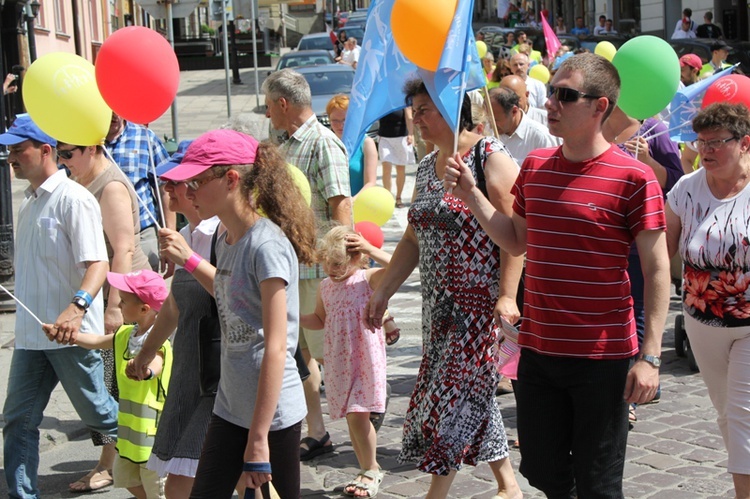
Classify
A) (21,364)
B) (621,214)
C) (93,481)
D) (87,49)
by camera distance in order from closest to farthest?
(621,214), (21,364), (93,481), (87,49)

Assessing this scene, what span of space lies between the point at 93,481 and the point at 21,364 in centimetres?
90

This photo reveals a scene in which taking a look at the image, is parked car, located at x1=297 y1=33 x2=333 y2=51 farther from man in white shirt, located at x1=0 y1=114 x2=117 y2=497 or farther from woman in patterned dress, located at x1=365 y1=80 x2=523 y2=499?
woman in patterned dress, located at x1=365 y1=80 x2=523 y2=499

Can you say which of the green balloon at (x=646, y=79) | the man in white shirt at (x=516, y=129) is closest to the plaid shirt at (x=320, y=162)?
the green balloon at (x=646, y=79)

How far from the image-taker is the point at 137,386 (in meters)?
5.18

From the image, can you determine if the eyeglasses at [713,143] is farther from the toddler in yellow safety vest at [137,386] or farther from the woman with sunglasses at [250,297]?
the toddler in yellow safety vest at [137,386]

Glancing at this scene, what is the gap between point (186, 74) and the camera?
4659 centimetres

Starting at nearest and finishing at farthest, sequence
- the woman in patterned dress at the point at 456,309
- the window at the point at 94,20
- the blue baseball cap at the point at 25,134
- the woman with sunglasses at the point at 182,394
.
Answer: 1. the woman with sunglasses at the point at 182,394
2. the woman in patterned dress at the point at 456,309
3. the blue baseball cap at the point at 25,134
4. the window at the point at 94,20

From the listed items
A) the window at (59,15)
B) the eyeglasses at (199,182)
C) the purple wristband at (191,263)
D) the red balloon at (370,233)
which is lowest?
the red balloon at (370,233)

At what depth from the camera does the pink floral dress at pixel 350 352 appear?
5.70 meters

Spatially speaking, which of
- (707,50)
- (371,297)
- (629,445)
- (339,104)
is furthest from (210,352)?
(707,50)

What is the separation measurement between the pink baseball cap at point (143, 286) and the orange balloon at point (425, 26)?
1.63m

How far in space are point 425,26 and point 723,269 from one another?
5.29 feet

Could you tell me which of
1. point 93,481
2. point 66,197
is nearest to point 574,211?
point 66,197

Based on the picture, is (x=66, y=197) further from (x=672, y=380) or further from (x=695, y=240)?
(x=672, y=380)
